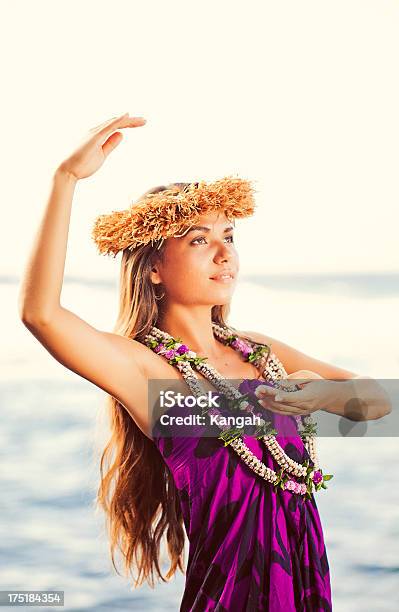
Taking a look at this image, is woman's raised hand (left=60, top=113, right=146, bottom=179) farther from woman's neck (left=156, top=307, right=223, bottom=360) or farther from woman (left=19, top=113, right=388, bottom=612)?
woman's neck (left=156, top=307, right=223, bottom=360)

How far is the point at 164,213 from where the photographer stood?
1898 mm

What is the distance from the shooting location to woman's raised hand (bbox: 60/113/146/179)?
1.68 m

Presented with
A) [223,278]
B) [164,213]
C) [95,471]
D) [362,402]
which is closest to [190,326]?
[223,278]

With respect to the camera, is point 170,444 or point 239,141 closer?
Answer: point 170,444

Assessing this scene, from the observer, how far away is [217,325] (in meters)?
2.05

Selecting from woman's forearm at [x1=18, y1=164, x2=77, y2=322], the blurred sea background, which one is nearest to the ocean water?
the blurred sea background

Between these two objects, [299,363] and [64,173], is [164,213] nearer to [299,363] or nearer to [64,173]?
[64,173]

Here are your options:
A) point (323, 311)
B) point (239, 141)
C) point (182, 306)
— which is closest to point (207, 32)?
point (239, 141)

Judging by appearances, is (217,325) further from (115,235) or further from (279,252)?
(279,252)

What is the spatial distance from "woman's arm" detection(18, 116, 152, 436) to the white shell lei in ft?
0.33

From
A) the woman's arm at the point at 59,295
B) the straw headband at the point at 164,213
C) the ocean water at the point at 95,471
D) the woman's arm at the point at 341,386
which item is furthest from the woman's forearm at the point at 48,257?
the ocean water at the point at 95,471

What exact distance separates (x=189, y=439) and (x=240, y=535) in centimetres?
17

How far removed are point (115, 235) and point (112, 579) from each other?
36.3 inches

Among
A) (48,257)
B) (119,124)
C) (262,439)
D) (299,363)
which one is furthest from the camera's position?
(299,363)
